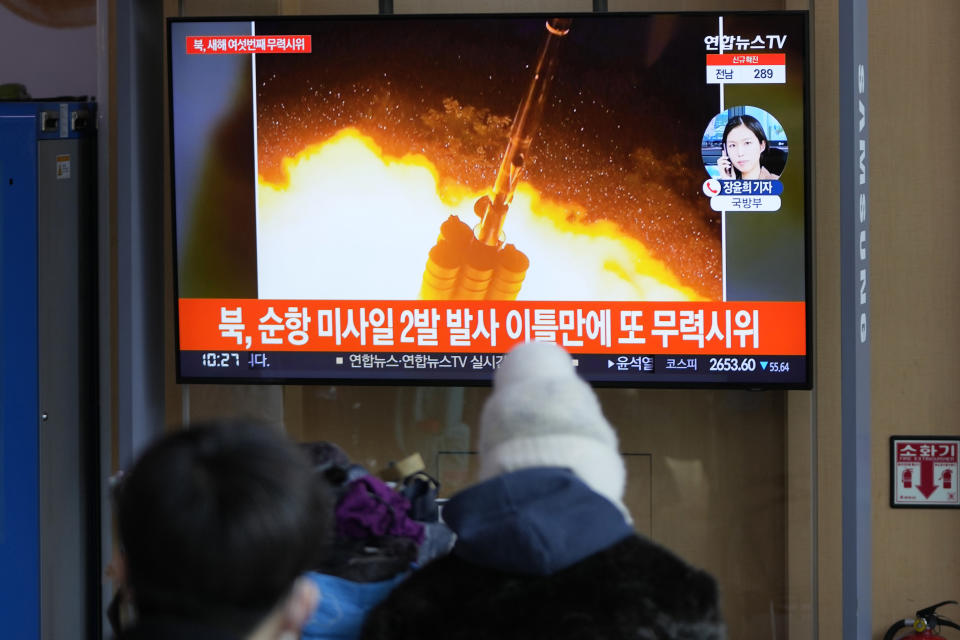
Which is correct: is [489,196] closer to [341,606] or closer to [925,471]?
[925,471]

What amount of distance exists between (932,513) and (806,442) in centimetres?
46

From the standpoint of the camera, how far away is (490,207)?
3.36 m

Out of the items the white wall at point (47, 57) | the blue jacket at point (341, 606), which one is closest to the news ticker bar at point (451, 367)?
the white wall at point (47, 57)

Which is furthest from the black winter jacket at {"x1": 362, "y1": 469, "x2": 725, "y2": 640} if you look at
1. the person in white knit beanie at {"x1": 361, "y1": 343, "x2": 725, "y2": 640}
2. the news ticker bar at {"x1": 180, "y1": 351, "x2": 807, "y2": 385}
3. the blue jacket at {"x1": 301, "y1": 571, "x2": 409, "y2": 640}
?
the news ticker bar at {"x1": 180, "y1": 351, "x2": 807, "y2": 385}

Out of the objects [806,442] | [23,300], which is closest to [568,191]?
[806,442]

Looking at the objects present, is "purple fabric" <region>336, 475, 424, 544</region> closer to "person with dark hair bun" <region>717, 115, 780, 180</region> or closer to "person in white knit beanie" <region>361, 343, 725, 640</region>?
"person in white knit beanie" <region>361, 343, 725, 640</region>

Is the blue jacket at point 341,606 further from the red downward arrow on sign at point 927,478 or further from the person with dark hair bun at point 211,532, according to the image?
the red downward arrow on sign at point 927,478

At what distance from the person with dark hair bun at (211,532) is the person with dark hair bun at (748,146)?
2526mm

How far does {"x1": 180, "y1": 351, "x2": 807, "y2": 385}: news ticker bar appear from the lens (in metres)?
3.28

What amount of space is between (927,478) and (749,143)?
121 centimetres

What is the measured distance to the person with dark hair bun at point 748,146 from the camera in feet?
10.6

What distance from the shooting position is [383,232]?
338 centimetres
